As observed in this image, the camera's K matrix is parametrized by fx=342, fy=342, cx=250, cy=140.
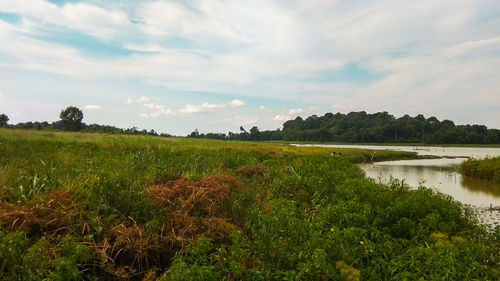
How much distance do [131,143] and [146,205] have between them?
1124 centimetres

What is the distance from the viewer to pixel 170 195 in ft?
18.6

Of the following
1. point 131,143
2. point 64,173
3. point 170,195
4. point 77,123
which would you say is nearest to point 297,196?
point 170,195

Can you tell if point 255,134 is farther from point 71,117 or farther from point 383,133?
point 71,117

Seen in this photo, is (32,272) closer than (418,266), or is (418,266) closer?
(32,272)

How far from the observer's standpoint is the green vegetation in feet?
70.7

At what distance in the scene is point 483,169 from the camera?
75.3 ft

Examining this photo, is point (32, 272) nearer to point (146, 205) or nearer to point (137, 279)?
point (137, 279)

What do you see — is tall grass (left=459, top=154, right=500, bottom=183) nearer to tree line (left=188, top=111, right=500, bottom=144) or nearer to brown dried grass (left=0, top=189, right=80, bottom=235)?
brown dried grass (left=0, top=189, right=80, bottom=235)

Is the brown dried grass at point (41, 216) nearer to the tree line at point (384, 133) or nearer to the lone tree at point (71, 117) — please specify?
the lone tree at point (71, 117)

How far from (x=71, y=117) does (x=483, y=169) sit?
4699 centimetres

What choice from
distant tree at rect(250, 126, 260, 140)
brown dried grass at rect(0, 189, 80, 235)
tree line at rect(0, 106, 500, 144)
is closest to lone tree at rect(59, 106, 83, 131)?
tree line at rect(0, 106, 500, 144)

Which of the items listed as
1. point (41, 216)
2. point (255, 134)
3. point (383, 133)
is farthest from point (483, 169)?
point (255, 134)

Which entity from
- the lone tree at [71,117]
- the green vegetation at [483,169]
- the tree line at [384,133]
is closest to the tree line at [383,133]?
the tree line at [384,133]

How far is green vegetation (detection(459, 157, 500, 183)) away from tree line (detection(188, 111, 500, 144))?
69.9 meters
